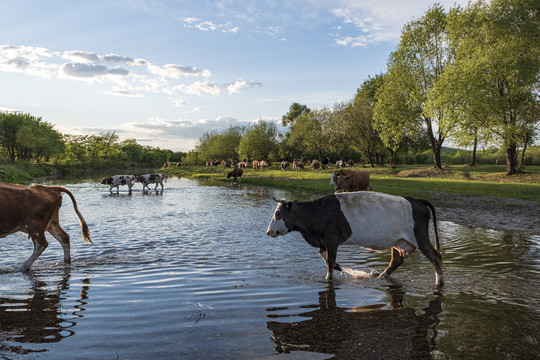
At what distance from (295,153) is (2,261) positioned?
299 feet

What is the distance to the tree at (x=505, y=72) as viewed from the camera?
3216 cm

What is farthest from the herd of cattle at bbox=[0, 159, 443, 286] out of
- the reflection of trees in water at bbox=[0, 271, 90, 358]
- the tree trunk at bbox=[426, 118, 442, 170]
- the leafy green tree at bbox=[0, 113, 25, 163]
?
the leafy green tree at bbox=[0, 113, 25, 163]

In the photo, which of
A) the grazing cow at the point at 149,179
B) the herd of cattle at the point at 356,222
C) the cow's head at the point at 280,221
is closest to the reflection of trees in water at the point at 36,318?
the herd of cattle at the point at 356,222

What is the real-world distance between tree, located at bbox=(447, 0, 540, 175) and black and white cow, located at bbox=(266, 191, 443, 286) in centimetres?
3120

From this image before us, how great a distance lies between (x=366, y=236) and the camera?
736 cm

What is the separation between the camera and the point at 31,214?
891 centimetres

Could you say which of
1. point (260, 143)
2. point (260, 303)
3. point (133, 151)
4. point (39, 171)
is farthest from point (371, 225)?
point (133, 151)

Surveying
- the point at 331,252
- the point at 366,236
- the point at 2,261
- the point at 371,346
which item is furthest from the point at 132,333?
the point at 2,261

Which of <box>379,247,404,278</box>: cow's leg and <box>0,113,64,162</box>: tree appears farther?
<box>0,113,64,162</box>: tree

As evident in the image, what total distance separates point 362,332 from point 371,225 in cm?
255

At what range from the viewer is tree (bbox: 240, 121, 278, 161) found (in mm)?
98312

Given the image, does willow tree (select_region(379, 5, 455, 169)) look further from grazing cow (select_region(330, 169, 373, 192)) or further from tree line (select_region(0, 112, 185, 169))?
tree line (select_region(0, 112, 185, 169))

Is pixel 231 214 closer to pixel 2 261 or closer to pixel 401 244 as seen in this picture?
pixel 2 261

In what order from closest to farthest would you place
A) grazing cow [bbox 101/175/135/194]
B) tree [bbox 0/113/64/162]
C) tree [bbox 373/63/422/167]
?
grazing cow [bbox 101/175/135/194] < tree [bbox 373/63/422/167] < tree [bbox 0/113/64/162]
